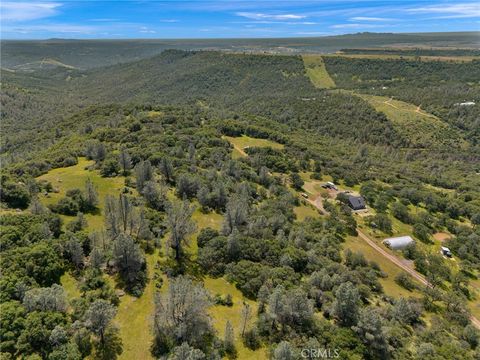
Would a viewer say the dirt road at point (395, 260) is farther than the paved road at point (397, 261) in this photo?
Yes

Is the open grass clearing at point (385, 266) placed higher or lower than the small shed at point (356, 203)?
lower

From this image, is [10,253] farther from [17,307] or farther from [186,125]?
[186,125]

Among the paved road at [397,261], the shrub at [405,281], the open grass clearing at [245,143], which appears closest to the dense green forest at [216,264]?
the shrub at [405,281]

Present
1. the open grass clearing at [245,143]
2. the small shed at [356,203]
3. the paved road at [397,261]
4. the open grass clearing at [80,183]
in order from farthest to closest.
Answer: the open grass clearing at [245,143], the small shed at [356,203], the open grass clearing at [80,183], the paved road at [397,261]

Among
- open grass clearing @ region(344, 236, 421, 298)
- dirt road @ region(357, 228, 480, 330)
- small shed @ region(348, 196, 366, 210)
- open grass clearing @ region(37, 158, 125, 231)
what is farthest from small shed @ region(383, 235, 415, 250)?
open grass clearing @ region(37, 158, 125, 231)

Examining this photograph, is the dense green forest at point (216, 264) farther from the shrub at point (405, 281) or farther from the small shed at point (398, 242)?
the small shed at point (398, 242)
